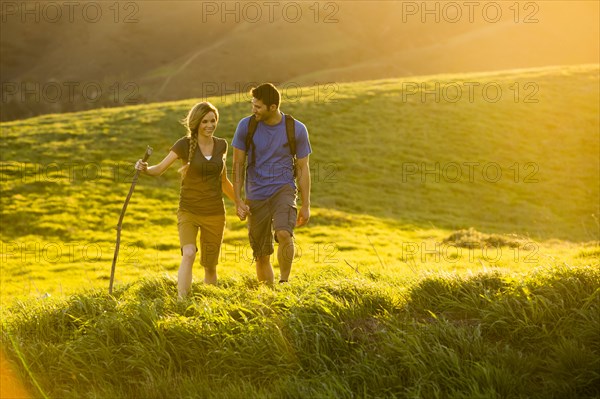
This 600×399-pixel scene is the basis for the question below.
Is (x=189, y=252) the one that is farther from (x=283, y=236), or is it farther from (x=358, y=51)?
(x=358, y=51)

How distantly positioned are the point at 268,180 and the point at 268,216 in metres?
0.51

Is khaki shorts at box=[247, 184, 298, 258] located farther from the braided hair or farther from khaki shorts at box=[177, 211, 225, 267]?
the braided hair

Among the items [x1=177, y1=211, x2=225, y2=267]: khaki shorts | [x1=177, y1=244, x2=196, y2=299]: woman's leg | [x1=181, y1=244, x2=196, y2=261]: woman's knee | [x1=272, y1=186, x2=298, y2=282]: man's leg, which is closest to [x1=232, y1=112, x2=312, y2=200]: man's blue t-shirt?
[x1=272, y1=186, x2=298, y2=282]: man's leg

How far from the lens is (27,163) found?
104 feet

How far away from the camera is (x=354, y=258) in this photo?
56.3 ft

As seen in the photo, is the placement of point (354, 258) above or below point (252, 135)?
below

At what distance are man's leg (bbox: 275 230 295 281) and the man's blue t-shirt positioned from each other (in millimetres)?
611

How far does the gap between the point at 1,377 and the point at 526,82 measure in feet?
176

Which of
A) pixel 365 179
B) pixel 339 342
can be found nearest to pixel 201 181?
pixel 339 342

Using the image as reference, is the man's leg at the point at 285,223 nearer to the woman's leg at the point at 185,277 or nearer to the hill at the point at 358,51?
the woman's leg at the point at 185,277

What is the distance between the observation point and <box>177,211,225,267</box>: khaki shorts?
7.90 m

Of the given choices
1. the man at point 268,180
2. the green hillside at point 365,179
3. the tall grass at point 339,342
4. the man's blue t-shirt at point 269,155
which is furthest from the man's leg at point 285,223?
the green hillside at point 365,179

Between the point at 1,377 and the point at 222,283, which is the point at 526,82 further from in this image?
the point at 1,377

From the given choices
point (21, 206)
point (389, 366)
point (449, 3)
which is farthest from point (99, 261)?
point (449, 3)
